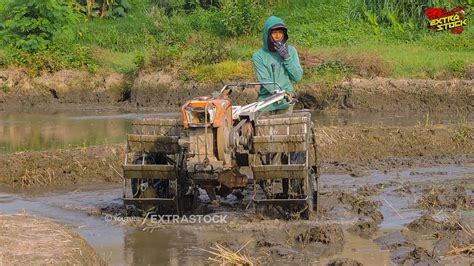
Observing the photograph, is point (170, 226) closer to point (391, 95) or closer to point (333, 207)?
point (333, 207)

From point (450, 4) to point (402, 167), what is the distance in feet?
34.0

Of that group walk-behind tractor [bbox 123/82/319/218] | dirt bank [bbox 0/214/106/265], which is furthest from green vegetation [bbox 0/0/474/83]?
dirt bank [bbox 0/214/106/265]

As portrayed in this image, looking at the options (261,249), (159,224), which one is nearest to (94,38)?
(159,224)

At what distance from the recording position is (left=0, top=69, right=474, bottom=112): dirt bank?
17.2 m

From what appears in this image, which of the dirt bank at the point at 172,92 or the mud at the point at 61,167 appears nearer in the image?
the mud at the point at 61,167

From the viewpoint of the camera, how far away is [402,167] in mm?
12500

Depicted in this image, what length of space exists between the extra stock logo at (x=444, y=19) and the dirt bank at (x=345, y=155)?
7.62m

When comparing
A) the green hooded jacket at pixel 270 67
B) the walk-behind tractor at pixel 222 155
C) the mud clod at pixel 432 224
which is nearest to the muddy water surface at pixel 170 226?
the mud clod at pixel 432 224

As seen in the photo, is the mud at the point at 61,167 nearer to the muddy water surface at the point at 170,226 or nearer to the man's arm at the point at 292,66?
the muddy water surface at the point at 170,226

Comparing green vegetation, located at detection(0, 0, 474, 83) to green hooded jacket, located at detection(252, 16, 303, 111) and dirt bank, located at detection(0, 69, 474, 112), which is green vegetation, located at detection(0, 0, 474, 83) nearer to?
dirt bank, located at detection(0, 69, 474, 112)

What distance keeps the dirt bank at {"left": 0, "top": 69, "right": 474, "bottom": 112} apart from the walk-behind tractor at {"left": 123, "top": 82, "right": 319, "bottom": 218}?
773 centimetres

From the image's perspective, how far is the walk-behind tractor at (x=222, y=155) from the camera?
28.1ft

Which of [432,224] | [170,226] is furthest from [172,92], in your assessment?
[432,224]

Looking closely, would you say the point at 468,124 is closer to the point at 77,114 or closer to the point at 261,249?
the point at 261,249
